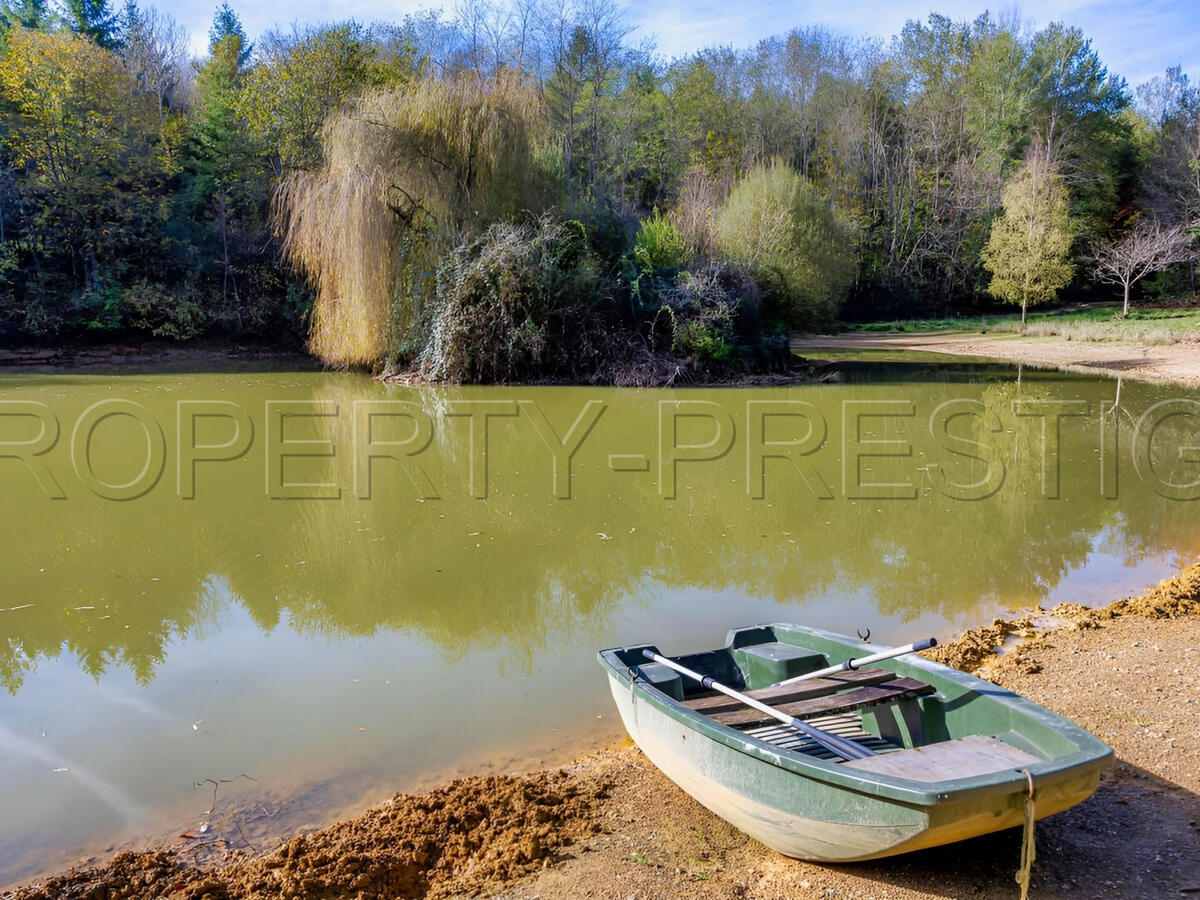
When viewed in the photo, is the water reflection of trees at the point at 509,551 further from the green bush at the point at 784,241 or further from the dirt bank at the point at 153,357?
the dirt bank at the point at 153,357

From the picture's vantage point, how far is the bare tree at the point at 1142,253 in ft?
113

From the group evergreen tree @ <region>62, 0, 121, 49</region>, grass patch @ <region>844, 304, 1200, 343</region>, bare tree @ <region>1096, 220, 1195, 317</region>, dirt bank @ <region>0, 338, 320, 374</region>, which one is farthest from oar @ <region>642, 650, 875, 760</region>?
evergreen tree @ <region>62, 0, 121, 49</region>

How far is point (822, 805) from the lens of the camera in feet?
10.2

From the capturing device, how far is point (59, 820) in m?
3.94

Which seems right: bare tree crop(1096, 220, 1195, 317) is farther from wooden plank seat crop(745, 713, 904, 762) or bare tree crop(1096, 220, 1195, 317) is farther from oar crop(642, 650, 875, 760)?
oar crop(642, 650, 875, 760)

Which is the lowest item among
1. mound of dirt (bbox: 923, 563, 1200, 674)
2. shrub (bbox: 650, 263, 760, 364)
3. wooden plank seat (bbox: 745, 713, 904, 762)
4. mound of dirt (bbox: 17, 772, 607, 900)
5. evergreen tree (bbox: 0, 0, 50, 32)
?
mound of dirt (bbox: 17, 772, 607, 900)

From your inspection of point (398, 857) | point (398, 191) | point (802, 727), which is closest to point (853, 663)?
point (802, 727)

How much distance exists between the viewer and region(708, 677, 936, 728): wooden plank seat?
3.79 meters

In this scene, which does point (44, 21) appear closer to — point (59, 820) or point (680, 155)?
point (680, 155)

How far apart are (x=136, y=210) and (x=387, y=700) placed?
26.9 m

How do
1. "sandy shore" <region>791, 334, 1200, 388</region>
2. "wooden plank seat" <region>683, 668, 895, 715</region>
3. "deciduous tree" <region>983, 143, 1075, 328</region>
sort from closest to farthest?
"wooden plank seat" <region>683, 668, 895, 715</region> → "sandy shore" <region>791, 334, 1200, 388</region> → "deciduous tree" <region>983, 143, 1075, 328</region>

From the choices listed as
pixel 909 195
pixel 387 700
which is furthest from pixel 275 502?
pixel 909 195

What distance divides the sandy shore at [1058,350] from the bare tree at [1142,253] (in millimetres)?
6377

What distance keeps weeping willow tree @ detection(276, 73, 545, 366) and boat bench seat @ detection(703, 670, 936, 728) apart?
1820 cm
